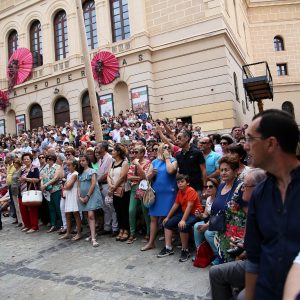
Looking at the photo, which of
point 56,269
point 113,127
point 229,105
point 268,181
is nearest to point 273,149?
point 268,181

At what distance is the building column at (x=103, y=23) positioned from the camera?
21.1 meters

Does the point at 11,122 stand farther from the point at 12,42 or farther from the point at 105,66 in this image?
the point at 105,66

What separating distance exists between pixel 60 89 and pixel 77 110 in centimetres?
210

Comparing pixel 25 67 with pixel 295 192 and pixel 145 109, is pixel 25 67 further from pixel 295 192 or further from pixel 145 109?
pixel 295 192

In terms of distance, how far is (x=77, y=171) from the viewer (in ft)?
22.4

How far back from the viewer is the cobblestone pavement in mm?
4082

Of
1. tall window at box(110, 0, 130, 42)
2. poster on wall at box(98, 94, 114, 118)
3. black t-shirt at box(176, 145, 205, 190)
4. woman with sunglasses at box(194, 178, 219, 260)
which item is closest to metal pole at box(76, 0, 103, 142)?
black t-shirt at box(176, 145, 205, 190)

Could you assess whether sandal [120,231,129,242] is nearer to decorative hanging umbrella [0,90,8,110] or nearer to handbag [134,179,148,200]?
handbag [134,179,148,200]

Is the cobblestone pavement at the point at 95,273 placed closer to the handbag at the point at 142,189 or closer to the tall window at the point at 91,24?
the handbag at the point at 142,189

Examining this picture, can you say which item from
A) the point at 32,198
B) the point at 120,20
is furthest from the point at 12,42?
the point at 32,198

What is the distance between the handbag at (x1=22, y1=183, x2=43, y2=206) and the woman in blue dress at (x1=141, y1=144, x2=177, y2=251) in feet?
10.5

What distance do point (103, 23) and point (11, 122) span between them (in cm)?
1112

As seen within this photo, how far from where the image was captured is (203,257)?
4590 millimetres

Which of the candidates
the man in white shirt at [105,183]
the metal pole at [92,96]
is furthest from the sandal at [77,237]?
the metal pole at [92,96]
